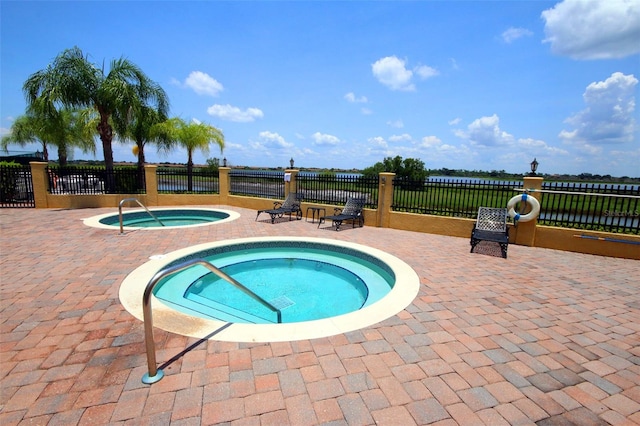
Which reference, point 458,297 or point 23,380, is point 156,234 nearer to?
point 23,380

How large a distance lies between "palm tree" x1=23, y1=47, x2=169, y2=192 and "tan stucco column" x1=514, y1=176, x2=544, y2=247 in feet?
53.5

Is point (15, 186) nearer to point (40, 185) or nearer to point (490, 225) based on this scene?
point (40, 185)

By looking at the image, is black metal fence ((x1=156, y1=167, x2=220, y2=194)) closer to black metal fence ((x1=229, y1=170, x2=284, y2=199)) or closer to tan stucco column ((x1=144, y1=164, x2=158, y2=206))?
tan stucco column ((x1=144, y1=164, x2=158, y2=206))

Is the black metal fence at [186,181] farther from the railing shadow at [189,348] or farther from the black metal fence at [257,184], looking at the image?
the railing shadow at [189,348]

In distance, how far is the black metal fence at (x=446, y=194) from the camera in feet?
28.1

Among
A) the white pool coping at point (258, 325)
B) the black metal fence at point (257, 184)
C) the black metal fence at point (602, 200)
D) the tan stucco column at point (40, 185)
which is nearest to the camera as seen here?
the white pool coping at point (258, 325)

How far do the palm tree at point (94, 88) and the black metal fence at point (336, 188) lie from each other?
30.9ft

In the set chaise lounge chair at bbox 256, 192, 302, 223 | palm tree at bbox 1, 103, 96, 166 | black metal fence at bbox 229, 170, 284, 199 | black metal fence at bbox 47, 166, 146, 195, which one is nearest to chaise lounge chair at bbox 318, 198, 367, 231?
chaise lounge chair at bbox 256, 192, 302, 223

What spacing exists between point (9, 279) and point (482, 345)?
7.01m

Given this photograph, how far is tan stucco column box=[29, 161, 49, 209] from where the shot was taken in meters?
11.8

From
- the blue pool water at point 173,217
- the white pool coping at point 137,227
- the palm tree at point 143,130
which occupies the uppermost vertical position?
the palm tree at point 143,130

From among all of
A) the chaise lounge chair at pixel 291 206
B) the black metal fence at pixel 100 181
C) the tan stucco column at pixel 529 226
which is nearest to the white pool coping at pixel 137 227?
the chaise lounge chair at pixel 291 206

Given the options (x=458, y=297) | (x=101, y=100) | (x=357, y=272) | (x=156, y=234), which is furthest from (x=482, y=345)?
(x=101, y=100)

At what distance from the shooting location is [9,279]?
4.75 meters
